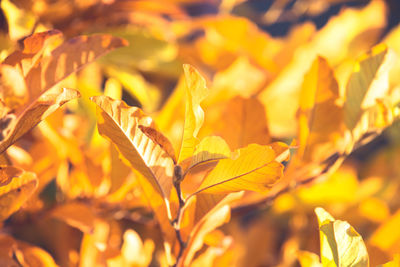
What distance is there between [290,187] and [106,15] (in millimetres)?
289

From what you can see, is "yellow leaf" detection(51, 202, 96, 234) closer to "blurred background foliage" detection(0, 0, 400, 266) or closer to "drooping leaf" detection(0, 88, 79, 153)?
"blurred background foliage" detection(0, 0, 400, 266)

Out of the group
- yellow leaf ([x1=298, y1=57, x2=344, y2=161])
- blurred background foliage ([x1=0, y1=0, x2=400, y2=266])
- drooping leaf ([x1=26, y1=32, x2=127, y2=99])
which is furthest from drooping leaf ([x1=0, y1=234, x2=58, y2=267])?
yellow leaf ([x1=298, y1=57, x2=344, y2=161])

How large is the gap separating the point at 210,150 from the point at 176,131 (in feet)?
0.65

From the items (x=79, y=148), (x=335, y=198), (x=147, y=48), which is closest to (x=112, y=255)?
(x=79, y=148)

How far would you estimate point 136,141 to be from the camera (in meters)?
0.24

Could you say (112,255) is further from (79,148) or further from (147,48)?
(147,48)

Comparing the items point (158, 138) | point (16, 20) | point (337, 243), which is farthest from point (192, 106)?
point (16, 20)

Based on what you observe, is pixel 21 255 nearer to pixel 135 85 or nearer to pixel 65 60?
pixel 65 60

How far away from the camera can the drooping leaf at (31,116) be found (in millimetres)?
235

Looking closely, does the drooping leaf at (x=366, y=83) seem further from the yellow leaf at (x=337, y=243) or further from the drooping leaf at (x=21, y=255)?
the drooping leaf at (x=21, y=255)

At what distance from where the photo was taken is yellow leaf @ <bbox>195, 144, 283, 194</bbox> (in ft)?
0.78

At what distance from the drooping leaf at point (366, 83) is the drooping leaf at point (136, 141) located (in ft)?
0.56

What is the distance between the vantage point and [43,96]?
260mm

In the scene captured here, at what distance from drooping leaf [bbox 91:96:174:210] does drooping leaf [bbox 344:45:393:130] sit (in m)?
0.17
